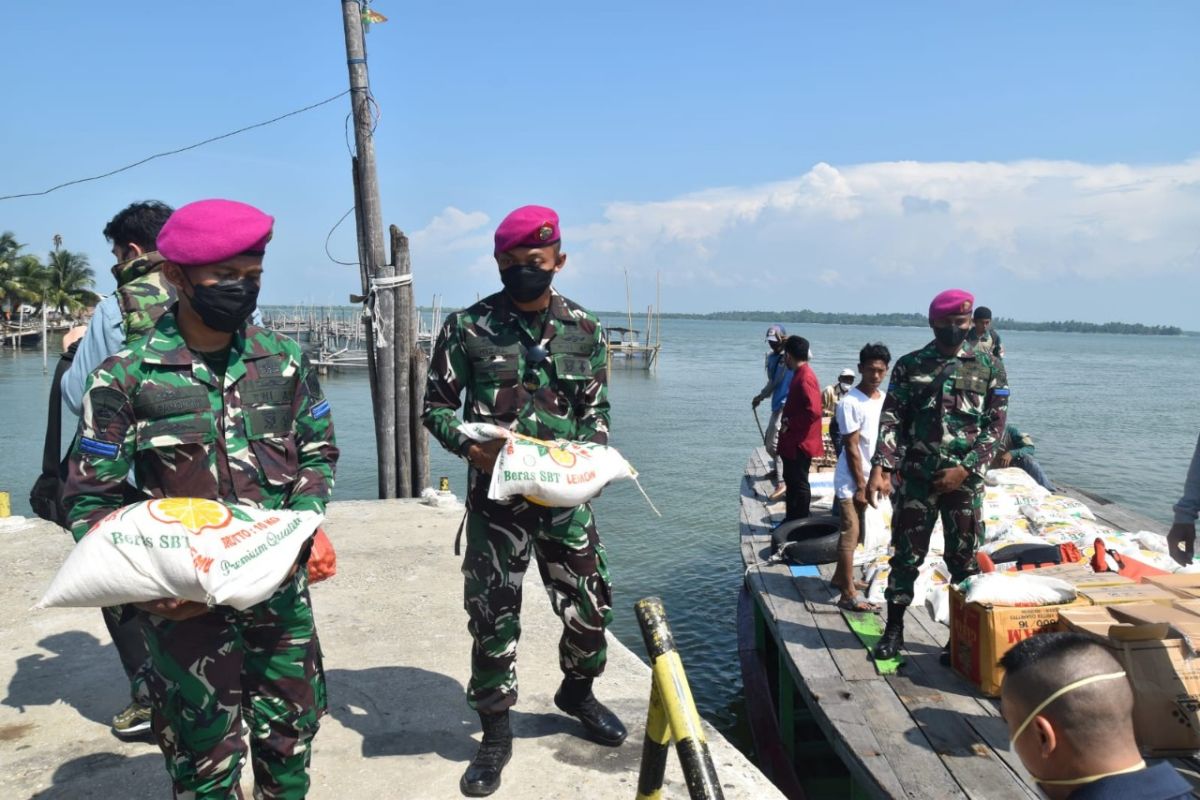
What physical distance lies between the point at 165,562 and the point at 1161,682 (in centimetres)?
387

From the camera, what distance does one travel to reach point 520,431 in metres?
3.27

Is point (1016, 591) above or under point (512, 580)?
under

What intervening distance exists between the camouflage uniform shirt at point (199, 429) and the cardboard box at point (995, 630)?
129 inches

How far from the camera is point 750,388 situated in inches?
1736

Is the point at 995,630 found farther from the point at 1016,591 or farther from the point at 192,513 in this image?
the point at 192,513

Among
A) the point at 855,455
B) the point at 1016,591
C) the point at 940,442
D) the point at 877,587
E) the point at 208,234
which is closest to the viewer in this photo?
the point at 208,234

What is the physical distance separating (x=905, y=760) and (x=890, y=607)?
1175mm

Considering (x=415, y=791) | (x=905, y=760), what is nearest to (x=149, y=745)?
(x=415, y=791)

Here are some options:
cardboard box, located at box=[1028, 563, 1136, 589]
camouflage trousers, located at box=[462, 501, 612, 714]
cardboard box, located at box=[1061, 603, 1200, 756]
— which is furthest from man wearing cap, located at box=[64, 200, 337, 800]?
cardboard box, located at box=[1028, 563, 1136, 589]

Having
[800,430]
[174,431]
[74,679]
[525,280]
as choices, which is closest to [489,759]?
[174,431]

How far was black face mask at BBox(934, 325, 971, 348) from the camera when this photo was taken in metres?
4.50

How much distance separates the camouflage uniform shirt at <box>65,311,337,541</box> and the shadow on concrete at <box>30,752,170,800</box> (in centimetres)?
145

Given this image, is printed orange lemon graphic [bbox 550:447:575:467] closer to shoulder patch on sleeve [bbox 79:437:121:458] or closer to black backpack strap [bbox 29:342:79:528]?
shoulder patch on sleeve [bbox 79:437:121:458]

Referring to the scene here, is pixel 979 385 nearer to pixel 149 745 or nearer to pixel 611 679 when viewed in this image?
pixel 611 679
